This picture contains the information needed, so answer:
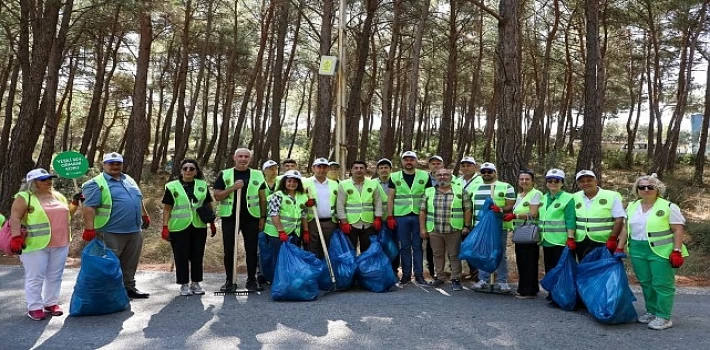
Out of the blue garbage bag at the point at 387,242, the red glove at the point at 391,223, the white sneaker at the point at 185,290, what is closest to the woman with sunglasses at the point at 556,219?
the red glove at the point at 391,223

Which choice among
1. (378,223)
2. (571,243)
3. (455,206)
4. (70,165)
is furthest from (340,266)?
(70,165)

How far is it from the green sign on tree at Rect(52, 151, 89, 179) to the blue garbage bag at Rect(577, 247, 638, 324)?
5768mm

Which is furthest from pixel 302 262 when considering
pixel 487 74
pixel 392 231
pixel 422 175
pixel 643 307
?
pixel 487 74

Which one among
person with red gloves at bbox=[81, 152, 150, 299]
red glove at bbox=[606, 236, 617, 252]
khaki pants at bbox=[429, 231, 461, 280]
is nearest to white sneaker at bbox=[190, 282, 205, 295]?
person with red gloves at bbox=[81, 152, 150, 299]

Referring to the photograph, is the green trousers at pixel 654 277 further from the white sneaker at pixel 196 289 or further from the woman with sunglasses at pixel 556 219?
the white sneaker at pixel 196 289

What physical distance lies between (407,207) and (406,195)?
0.50 ft

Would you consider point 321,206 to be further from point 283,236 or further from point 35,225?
point 35,225

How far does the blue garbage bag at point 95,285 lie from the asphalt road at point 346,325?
10cm

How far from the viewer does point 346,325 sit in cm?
538

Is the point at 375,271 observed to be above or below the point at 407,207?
below

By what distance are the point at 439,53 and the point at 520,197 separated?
18.2 meters

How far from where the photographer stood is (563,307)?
5922 millimetres

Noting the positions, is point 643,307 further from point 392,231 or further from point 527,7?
point 527,7

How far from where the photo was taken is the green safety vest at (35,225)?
5371mm
